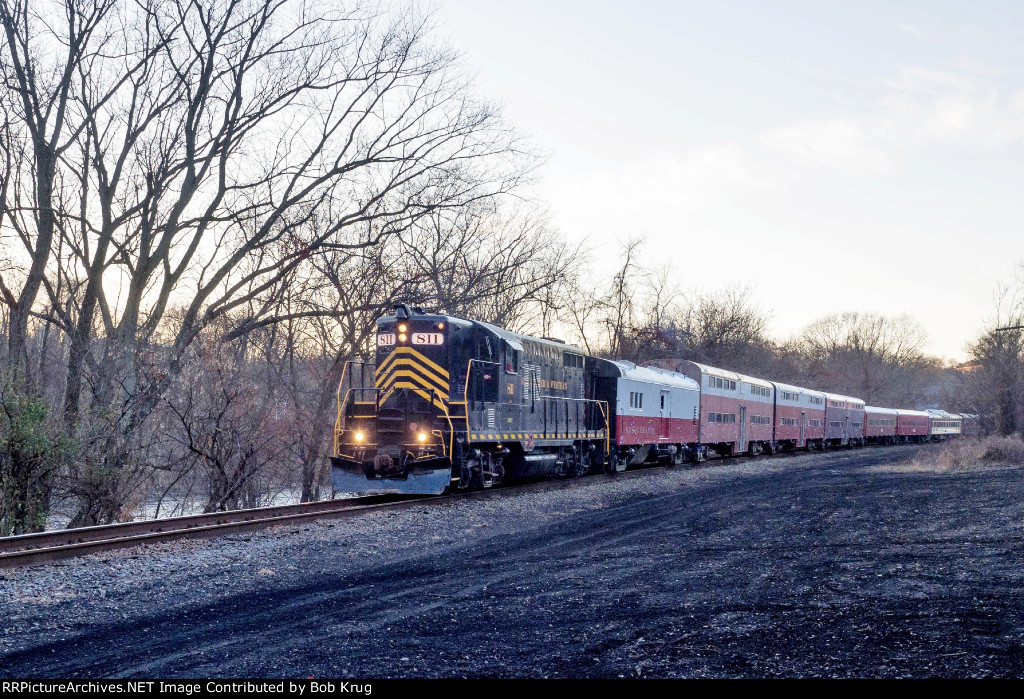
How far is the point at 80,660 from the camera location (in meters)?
5.78

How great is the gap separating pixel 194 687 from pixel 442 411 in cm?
1055

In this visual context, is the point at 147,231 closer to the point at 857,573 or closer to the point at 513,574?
the point at 513,574

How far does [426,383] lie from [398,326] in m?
1.32

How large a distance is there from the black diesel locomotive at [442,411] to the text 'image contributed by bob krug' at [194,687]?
9726 mm

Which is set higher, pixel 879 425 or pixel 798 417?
pixel 798 417

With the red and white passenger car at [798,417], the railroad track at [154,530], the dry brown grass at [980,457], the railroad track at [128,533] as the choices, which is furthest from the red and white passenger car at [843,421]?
the railroad track at [128,533]

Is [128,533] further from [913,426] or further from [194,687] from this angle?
[913,426]

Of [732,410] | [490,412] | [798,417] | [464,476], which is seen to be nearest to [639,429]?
[490,412]

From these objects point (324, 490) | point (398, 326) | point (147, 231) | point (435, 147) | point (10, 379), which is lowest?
point (324, 490)

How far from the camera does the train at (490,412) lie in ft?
50.1

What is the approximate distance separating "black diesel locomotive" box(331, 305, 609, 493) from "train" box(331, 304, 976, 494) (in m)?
0.02

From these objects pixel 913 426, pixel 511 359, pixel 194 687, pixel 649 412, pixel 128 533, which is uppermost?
pixel 511 359

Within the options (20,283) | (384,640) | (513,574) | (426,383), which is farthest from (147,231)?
(384,640)

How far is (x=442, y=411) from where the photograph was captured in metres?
15.5
